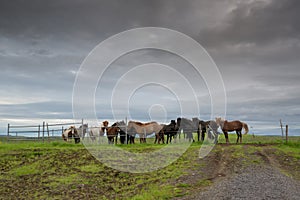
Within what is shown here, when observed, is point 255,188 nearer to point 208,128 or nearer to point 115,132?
point 208,128

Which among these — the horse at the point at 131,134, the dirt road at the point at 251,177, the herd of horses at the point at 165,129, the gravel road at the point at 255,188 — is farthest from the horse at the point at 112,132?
the gravel road at the point at 255,188

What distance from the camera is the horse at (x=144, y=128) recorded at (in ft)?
107

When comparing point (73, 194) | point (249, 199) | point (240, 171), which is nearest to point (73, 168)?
point (73, 194)

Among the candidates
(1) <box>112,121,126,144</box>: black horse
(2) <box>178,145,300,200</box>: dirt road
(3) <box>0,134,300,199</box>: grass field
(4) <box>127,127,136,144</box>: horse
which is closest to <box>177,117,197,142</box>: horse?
(4) <box>127,127,136,144</box>: horse

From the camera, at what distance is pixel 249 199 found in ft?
34.1

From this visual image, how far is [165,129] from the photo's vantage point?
33094mm

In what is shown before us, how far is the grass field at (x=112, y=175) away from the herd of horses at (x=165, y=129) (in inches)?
342

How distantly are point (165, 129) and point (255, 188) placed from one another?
70.5 ft

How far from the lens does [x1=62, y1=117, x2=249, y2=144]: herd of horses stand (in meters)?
31.6

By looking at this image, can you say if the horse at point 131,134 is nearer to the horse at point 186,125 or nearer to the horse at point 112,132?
the horse at point 112,132

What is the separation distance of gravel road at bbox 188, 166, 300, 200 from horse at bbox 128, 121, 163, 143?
1894cm

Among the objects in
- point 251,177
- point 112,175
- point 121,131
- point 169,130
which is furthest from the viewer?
point 169,130

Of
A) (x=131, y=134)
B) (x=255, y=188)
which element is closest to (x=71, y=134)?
(x=131, y=134)

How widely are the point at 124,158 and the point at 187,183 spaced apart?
8.37 m
